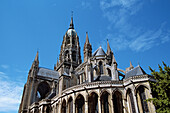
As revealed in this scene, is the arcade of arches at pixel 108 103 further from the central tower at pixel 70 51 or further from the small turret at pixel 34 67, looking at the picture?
the central tower at pixel 70 51

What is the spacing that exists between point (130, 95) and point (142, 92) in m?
1.50

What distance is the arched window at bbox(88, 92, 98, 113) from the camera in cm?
1756

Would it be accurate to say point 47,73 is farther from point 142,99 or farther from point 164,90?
point 164,90

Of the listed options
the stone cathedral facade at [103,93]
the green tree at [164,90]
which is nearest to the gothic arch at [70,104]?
the stone cathedral facade at [103,93]

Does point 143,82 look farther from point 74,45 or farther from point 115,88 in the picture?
point 74,45

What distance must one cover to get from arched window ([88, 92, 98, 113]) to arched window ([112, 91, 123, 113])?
236 centimetres

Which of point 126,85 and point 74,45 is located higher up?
point 74,45

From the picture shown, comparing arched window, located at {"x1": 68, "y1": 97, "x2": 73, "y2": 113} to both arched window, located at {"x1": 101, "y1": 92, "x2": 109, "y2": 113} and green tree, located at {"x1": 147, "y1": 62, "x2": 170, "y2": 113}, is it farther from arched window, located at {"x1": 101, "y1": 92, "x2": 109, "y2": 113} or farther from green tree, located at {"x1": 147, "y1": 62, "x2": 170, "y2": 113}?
green tree, located at {"x1": 147, "y1": 62, "x2": 170, "y2": 113}

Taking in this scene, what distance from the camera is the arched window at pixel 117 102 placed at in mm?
17375

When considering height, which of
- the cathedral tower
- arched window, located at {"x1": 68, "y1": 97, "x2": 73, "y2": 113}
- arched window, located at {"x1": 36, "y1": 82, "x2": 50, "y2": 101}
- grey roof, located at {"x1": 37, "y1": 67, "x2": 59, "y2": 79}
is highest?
the cathedral tower

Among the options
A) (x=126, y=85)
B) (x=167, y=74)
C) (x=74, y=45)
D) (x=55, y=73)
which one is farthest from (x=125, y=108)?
(x=74, y=45)

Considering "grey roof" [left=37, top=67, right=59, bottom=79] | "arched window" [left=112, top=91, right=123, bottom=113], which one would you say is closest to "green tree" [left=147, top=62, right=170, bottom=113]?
"arched window" [left=112, top=91, right=123, bottom=113]

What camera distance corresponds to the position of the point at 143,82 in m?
16.8

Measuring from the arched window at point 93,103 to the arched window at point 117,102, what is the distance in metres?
2.36
